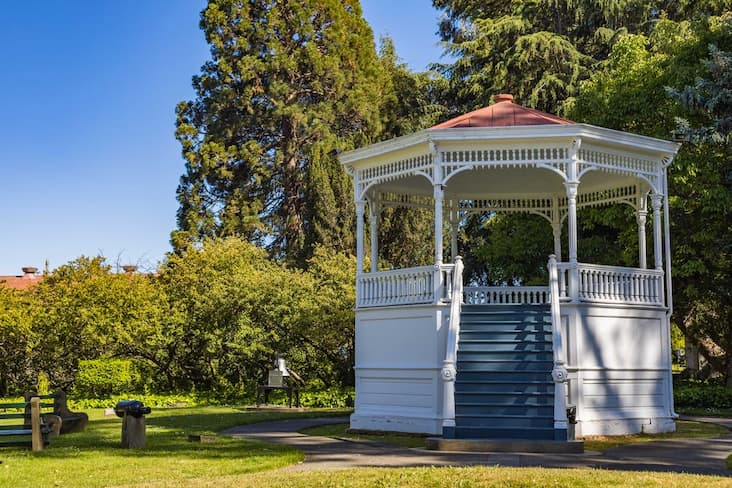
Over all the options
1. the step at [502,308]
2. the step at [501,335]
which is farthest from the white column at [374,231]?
the step at [501,335]

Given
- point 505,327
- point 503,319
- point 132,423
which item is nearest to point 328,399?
point 503,319

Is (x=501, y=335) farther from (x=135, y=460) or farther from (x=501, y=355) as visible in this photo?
(x=135, y=460)

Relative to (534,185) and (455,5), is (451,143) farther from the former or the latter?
(455,5)

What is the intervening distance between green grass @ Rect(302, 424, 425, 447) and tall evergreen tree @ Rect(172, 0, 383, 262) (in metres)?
21.6

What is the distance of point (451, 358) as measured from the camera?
1422cm

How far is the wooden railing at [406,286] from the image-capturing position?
15953mm

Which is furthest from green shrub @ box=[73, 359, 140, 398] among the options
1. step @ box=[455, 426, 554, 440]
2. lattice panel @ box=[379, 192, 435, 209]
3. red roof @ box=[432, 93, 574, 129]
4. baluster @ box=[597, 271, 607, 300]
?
baluster @ box=[597, 271, 607, 300]

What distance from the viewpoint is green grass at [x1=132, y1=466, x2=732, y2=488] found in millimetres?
9297

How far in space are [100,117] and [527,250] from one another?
14.6 meters

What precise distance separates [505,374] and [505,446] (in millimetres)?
2024

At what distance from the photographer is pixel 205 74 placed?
40594 millimetres

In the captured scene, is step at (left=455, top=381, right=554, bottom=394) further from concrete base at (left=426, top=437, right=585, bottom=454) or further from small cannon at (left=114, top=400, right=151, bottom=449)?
small cannon at (left=114, top=400, right=151, bottom=449)

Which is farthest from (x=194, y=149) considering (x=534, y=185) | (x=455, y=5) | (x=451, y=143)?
(x=451, y=143)

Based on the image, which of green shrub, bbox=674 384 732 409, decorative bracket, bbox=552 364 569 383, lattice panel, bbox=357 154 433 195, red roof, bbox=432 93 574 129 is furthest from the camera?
green shrub, bbox=674 384 732 409
